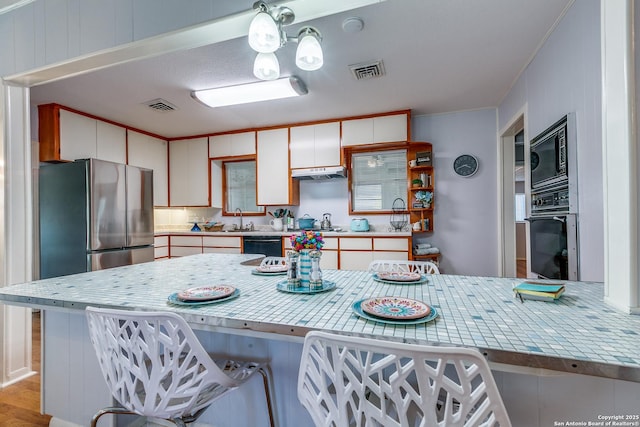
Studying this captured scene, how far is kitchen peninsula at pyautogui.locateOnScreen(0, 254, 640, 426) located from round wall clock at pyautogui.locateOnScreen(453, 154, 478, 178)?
8.62 ft

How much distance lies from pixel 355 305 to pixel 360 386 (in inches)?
14.8

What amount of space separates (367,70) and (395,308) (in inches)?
89.0

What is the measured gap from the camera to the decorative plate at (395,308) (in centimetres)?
87

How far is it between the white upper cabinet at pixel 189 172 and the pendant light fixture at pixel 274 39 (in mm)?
3439

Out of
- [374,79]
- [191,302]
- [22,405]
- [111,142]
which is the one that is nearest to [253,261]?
[191,302]

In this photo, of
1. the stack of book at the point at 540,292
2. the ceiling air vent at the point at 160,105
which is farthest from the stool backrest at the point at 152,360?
the ceiling air vent at the point at 160,105

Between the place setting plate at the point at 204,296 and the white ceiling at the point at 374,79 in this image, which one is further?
the white ceiling at the point at 374,79

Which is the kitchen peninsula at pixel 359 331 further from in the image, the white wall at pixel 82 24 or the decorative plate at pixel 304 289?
the white wall at pixel 82 24

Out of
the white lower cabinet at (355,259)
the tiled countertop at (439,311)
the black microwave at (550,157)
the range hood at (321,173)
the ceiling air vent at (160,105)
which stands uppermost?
the ceiling air vent at (160,105)

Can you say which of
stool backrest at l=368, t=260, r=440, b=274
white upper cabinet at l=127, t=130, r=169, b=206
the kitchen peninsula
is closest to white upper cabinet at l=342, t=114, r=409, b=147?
stool backrest at l=368, t=260, r=440, b=274

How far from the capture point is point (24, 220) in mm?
2146

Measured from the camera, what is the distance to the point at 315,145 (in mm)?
3994

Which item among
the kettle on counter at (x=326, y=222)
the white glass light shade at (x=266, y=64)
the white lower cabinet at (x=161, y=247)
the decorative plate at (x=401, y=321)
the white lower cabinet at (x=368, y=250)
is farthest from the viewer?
the white lower cabinet at (x=161, y=247)

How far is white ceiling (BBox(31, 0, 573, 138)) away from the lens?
1.93 m
